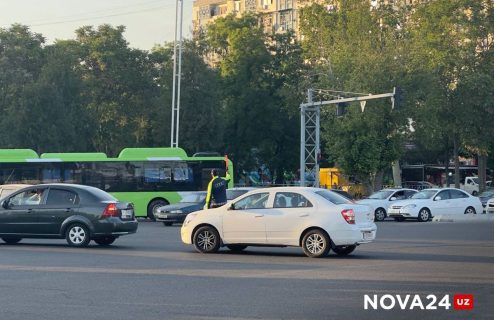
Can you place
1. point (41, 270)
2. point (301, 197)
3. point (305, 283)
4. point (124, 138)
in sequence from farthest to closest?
point (124, 138), point (301, 197), point (41, 270), point (305, 283)

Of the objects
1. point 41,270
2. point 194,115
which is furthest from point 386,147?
point 41,270

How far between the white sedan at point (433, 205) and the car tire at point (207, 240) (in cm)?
2313

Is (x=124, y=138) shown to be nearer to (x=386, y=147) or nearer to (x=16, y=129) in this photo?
(x=16, y=129)

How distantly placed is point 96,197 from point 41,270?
5.95 metres

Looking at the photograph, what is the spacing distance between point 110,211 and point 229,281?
816 cm

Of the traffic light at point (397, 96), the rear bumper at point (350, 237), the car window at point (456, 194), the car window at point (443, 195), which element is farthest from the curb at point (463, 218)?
the rear bumper at point (350, 237)

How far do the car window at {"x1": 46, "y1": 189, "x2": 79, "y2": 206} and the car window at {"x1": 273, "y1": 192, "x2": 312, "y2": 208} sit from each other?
17.7 ft

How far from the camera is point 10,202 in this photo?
23.9m

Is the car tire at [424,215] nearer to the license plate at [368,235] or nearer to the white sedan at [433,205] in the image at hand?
the white sedan at [433,205]

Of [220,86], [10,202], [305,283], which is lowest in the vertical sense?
[305,283]

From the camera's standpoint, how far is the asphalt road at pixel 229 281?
1203cm

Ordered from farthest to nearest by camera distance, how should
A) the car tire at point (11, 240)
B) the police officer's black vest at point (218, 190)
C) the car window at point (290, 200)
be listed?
the car tire at point (11, 240), the police officer's black vest at point (218, 190), the car window at point (290, 200)

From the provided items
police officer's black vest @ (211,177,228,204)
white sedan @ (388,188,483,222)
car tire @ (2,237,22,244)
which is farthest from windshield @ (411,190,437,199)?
car tire @ (2,237,22,244)

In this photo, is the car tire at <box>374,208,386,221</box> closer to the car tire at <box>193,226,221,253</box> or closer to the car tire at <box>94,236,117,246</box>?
the car tire at <box>94,236,117,246</box>
